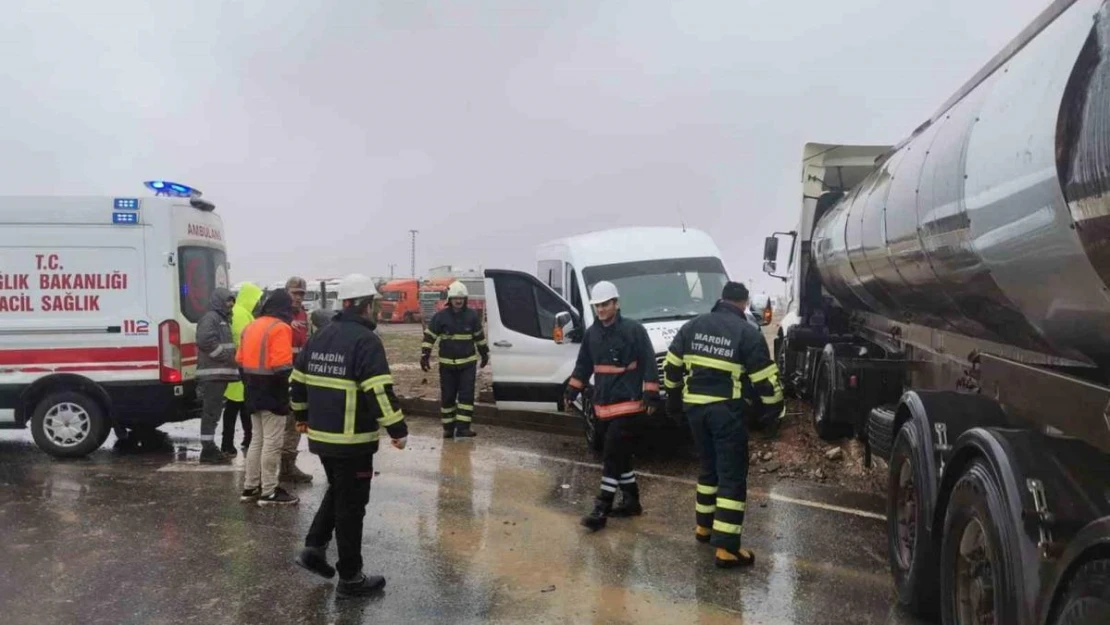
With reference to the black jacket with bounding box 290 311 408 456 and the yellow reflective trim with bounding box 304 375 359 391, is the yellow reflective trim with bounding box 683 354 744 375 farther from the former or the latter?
the yellow reflective trim with bounding box 304 375 359 391

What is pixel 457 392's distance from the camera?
9391mm

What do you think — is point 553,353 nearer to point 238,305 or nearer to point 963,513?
point 238,305

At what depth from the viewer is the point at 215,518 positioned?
19.9 feet

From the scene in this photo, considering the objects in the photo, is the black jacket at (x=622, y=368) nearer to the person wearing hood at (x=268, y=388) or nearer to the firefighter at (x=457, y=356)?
the person wearing hood at (x=268, y=388)

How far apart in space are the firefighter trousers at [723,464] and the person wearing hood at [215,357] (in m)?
4.76

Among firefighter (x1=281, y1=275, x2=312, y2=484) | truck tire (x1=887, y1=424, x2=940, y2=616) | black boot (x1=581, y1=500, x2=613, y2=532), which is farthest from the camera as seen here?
firefighter (x1=281, y1=275, x2=312, y2=484)

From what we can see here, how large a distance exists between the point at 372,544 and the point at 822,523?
3199 mm

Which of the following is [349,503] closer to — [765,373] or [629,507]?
[629,507]

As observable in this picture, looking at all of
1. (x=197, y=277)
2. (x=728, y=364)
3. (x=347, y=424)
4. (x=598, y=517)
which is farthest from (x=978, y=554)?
(x=197, y=277)

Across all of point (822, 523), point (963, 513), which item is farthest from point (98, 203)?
→ point (963, 513)

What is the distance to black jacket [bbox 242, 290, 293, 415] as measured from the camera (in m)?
6.37

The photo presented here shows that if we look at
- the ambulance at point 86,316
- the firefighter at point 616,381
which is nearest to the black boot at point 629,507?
the firefighter at point 616,381

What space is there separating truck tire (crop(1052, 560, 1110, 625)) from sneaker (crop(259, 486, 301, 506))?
5361mm

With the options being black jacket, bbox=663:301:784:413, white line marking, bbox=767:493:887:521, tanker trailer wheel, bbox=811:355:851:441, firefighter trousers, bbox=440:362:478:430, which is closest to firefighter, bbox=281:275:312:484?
firefighter trousers, bbox=440:362:478:430
